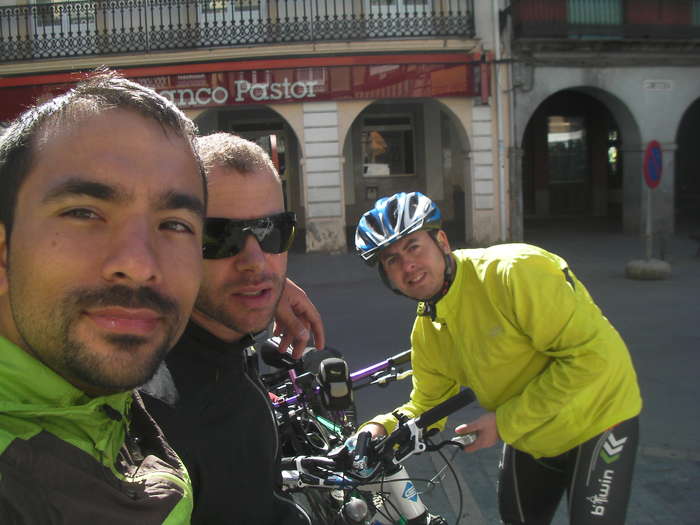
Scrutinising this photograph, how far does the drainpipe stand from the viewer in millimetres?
15992

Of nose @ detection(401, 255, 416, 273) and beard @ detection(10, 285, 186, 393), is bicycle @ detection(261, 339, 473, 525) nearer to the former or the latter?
nose @ detection(401, 255, 416, 273)

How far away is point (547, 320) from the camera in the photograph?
2.39 m

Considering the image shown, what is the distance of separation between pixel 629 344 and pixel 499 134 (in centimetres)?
983

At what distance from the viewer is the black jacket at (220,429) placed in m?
1.42

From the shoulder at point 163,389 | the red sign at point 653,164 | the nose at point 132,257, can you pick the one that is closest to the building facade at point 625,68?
the red sign at point 653,164

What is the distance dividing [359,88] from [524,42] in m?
4.19

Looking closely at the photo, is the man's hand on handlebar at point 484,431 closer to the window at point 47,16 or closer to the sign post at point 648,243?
the sign post at point 648,243

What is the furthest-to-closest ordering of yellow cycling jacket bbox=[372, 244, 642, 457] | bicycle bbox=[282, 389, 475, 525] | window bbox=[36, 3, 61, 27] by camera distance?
window bbox=[36, 3, 61, 27]
yellow cycling jacket bbox=[372, 244, 642, 457]
bicycle bbox=[282, 389, 475, 525]

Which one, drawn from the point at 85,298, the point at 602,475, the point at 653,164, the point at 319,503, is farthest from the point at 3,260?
the point at 653,164

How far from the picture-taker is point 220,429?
1.47 m

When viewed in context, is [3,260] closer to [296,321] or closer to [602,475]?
[296,321]

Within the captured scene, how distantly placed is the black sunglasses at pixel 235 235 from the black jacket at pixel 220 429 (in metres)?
0.21

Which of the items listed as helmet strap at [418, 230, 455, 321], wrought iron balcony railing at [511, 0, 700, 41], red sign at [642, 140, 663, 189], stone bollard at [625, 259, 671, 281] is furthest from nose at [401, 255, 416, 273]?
wrought iron balcony railing at [511, 0, 700, 41]

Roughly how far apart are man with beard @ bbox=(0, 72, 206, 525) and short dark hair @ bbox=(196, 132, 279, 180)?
665 millimetres
